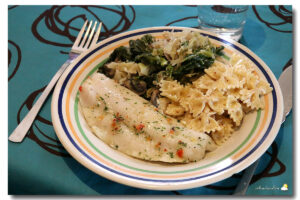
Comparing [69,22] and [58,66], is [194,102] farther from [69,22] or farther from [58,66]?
[69,22]

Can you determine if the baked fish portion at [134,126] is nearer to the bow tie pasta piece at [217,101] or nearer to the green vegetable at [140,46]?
the bow tie pasta piece at [217,101]

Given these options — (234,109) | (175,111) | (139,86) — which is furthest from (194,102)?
(139,86)

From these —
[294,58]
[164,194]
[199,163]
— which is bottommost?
[164,194]

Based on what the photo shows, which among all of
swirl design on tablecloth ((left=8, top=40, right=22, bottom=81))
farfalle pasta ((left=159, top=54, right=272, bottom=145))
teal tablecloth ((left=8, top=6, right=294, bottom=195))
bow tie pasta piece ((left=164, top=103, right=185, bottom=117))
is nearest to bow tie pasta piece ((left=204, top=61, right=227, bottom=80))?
farfalle pasta ((left=159, top=54, right=272, bottom=145))

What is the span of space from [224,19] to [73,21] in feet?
6.74

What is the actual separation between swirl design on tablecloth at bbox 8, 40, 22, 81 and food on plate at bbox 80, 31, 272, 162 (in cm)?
103

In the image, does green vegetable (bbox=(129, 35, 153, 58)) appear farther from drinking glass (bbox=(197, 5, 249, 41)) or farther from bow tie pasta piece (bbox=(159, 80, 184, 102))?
drinking glass (bbox=(197, 5, 249, 41))

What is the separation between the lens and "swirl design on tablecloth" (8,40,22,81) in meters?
3.30

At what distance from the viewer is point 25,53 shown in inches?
138

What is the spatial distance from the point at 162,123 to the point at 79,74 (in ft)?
3.44

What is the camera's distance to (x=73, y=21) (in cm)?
401

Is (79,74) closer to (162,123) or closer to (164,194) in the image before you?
(162,123)

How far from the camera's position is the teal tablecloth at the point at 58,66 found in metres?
2.27

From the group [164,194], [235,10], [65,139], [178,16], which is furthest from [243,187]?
[178,16]
